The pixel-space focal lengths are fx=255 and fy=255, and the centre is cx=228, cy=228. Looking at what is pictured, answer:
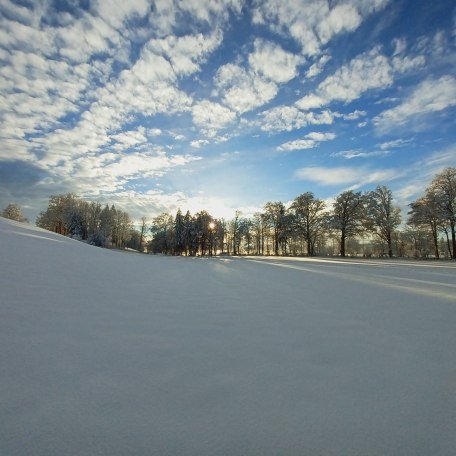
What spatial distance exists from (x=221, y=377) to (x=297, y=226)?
42.9 meters

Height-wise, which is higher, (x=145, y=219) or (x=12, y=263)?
(x=145, y=219)

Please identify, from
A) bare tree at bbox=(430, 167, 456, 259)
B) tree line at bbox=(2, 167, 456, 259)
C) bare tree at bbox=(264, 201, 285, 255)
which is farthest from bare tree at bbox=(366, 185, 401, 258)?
bare tree at bbox=(264, 201, 285, 255)

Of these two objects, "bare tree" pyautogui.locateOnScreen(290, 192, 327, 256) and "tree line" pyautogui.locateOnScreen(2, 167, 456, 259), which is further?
"bare tree" pyautogui.locateOnScreen(290, 192, 327, 256)

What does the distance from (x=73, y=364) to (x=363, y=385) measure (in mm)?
3017

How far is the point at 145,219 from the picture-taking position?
80.9 meters

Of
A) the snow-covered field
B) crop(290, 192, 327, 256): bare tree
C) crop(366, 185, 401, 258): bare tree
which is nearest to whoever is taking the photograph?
the snow-covered field

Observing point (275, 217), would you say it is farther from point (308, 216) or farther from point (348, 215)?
point (348, 215)

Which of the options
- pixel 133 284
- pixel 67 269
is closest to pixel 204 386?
pixel 133 284

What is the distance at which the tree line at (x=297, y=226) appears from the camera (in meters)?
30.4

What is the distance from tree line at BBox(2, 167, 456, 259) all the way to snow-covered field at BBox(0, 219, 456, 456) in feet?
104

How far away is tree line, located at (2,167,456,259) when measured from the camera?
30.4m

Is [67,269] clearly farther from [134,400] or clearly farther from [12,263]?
[134,400]

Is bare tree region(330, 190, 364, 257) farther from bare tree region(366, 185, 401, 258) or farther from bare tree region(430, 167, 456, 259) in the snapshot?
bare tree region(430, 167, 456, 259)

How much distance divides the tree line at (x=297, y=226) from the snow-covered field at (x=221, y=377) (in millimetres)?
31838
